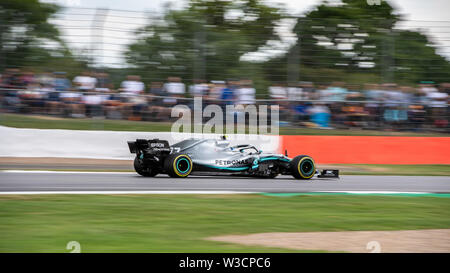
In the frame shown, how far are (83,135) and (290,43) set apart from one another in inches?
224

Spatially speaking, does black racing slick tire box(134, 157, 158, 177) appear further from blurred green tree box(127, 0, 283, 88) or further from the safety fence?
blurred green tree box(127, 0, 283, 88)

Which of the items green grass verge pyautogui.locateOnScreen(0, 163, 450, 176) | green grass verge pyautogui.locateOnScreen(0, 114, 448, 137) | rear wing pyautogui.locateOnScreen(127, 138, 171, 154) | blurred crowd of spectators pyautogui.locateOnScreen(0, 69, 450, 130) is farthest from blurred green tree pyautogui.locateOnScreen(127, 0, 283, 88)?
rear wing pyautogui.locateOnScreen(127, 138, 171, 154)

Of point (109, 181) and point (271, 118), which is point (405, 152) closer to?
point (271, 118)

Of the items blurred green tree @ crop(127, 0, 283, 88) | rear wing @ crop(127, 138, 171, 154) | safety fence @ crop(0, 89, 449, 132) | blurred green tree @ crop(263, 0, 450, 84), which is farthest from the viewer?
blurred green tree @ crop(263, 0, 450, 84)

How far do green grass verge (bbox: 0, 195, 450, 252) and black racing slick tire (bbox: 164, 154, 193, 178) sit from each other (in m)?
1.94

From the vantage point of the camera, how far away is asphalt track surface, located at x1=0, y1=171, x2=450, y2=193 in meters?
9.04

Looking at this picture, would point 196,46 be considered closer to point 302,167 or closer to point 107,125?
point 107,125

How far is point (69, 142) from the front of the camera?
41.5 feet

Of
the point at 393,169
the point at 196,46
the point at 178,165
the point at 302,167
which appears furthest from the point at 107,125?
the point at 393,169

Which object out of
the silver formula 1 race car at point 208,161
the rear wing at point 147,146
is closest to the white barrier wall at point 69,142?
the silver formula 1 race car at point 208,161

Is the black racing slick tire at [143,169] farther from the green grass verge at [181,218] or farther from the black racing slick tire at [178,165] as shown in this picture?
the green grass verge at [181,218]

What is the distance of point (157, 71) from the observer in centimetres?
1379

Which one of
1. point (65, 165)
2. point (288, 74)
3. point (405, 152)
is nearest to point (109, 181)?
point (65, 165)

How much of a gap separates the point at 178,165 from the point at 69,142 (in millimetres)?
3508
